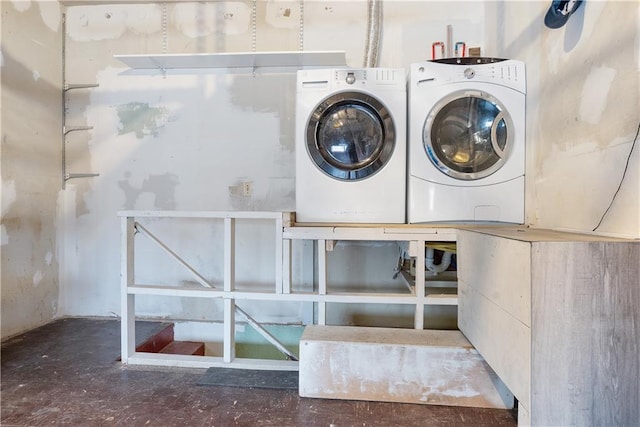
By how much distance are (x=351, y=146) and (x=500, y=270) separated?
1.00 m

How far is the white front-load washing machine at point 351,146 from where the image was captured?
175cm

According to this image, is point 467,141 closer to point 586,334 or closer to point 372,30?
point 586,334

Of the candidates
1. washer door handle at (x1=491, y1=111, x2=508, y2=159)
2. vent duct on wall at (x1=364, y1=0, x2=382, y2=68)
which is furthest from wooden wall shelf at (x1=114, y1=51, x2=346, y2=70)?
washer door handle at (x1=491, y1=111, x2=508, y2=159)

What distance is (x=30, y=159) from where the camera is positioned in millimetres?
2309

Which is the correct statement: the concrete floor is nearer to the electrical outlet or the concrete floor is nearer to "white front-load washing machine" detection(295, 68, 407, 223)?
"white front-load washing machine" detection(295, 68, 407, 223)

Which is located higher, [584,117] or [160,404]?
[584,117]

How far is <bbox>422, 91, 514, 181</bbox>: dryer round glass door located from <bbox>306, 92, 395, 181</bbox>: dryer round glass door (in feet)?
0.80

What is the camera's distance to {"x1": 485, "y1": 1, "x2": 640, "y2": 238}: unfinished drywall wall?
3.59 feet

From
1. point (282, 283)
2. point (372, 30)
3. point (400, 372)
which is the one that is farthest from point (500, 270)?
point (372, 30)

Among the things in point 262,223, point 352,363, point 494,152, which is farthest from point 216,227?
point 494,152

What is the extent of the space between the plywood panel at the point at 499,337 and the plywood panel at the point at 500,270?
0.11 feet

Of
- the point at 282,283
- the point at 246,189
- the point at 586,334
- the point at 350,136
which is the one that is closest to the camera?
the point at 586,334

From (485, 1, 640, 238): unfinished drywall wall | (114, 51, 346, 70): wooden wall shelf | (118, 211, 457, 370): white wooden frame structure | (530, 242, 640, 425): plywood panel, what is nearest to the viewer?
(530, 242, 640, 425): plywood panel

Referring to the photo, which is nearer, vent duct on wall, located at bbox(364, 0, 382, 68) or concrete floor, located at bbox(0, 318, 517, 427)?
concrete floor, located at bbox(0, 318, 517, 427)
